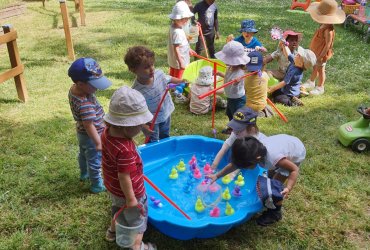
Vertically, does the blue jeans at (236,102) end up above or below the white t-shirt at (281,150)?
below

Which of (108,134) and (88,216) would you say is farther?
(88,216)

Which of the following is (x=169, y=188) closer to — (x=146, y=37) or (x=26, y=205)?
(x=26, y=205)

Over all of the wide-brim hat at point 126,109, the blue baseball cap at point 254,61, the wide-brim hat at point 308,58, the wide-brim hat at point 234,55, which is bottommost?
the wide-brim hat at point 308,58

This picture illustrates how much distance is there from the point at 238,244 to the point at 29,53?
21.4 feet

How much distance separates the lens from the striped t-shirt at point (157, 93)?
11.3 feet

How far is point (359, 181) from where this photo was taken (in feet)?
11.9

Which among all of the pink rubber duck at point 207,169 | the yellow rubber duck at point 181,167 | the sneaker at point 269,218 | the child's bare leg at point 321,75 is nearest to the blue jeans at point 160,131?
the yellow rubber duck at point 181,167

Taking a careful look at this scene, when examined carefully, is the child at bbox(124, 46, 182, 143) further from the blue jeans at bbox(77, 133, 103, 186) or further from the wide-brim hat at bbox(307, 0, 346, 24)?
the wide-brim hat at bbox(307, 0, 346, 24)

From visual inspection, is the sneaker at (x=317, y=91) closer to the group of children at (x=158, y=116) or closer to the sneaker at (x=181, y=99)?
the group of children at (x=158, y=116)

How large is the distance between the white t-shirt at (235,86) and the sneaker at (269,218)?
155 centimetres

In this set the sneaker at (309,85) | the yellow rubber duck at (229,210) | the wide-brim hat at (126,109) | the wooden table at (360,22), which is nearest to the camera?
the wide-brim hat at (126,109)

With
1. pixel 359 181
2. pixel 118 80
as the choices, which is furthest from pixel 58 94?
pixel 359 181

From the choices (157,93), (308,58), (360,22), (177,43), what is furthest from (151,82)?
(360,22)

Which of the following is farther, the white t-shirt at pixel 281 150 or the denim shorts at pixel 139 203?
the white t-shirt at pixel 281 150
